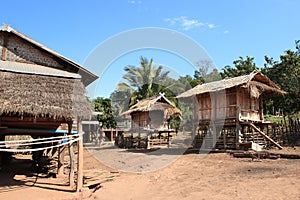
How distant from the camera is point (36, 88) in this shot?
9055 millimetres

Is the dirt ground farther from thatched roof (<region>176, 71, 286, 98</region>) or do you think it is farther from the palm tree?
the palm tree

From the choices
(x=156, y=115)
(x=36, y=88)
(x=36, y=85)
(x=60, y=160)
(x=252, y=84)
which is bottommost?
(x=60, y=160)

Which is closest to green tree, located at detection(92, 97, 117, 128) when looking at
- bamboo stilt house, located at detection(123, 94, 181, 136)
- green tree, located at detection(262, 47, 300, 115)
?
bamboo stilt house, located at detection(123, 94, 181, 136)

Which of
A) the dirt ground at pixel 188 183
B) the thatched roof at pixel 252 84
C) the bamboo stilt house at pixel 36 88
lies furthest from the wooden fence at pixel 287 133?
the bamboo stilt house at pixel 36 88

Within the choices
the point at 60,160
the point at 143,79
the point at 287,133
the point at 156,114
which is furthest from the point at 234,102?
the point at 143,79

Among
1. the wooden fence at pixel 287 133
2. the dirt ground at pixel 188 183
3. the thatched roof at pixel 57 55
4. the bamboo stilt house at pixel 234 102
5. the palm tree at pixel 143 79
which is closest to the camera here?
the dirt ground at pixel 188 183

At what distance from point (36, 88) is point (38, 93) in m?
0.29

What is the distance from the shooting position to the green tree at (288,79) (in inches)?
798

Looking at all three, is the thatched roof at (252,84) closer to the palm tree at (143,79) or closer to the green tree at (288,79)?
the green tree at (288,79)

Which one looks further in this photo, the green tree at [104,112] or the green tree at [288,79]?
the green tree at [104,112]

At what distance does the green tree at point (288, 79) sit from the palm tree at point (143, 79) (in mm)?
12421

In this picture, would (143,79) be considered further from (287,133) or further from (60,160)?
(60,160)

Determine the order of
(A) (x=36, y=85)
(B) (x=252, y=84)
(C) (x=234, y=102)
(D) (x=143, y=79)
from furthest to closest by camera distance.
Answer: (D) (x=143, y=79) < (C) (x=234, y=102) < (B) (x=252, y=84) < (A) (x=36, y=85)

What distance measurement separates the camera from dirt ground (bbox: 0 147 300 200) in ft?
25.3
